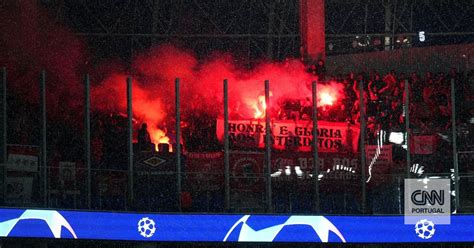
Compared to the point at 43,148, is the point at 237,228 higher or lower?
lower

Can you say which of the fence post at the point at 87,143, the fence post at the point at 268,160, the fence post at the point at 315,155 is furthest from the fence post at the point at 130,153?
the fence post at the point at 315,155

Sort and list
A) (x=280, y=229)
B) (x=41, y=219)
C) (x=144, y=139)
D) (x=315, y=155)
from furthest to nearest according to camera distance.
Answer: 1. (x=144, y=139)
2. (x=315, y=155)
3. (x=280, y=229)
4. (x=41, y=219)

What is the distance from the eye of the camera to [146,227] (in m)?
15.8

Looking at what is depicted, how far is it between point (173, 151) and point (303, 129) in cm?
239

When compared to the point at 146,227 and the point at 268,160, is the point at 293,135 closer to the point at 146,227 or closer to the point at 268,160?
the point at 268,160

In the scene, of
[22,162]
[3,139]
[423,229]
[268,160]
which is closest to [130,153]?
[22,162]

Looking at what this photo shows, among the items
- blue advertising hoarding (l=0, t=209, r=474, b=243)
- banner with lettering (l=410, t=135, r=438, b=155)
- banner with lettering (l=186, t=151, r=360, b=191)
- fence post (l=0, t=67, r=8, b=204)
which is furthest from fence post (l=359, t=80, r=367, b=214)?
fence post (l=0, t=67, r=8, b=204)

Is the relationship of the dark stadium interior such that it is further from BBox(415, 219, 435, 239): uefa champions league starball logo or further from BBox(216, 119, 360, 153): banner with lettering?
BBox(415, 219, 435, 239): uefa champions league starball logo

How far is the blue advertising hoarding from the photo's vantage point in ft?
51.4

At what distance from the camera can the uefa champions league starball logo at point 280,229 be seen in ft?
51.6

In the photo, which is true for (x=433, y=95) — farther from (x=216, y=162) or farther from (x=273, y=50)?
(x=273, y=50)

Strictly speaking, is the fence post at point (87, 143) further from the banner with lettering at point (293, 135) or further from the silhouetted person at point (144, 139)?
the banner with lettering at point (293, 135)

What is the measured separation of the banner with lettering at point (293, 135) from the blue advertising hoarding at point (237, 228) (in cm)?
138

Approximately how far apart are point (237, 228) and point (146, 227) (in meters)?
1.56
